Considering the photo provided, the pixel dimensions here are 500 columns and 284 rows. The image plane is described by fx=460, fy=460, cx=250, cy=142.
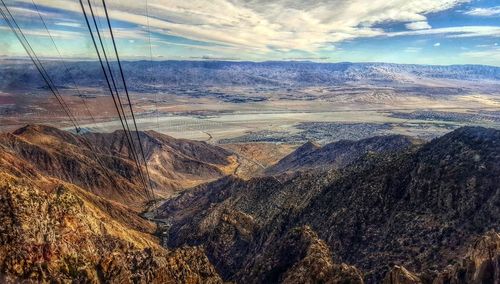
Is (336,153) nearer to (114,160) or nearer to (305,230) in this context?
(114,160)

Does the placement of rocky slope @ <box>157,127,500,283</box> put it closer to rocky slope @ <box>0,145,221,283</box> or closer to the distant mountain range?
the distant mountain range

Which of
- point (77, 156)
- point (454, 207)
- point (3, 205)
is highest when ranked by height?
point (3, 205)

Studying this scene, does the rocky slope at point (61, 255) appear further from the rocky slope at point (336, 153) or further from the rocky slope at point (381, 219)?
the rocky slope at point (336, 153)

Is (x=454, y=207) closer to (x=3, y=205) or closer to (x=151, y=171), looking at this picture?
(x=3, y=205)

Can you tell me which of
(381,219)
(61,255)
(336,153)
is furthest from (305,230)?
(336,153)

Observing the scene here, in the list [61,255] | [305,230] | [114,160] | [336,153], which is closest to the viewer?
[61,255]

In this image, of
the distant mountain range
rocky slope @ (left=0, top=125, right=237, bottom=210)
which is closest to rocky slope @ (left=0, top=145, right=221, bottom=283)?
the distant mountain range

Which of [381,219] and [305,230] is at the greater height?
[305,230]

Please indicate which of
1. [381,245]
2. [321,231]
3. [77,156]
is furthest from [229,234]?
[77,156]
